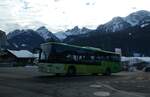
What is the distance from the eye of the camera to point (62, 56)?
31.7 meters

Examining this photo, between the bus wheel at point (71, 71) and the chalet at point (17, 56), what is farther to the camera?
the chalet at point (17, 56)

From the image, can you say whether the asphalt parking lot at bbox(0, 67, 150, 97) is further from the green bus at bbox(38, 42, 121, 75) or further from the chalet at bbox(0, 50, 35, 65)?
the chalet at bbox(0, 50, 35, 65)

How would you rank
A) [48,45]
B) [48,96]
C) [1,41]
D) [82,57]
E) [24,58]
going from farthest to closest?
[24,58] → [1,41] → [82,57] → [48,45] → [48,96]

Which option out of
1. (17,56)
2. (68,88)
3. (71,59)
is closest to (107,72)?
(71,59)

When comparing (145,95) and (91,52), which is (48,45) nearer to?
(91,52)

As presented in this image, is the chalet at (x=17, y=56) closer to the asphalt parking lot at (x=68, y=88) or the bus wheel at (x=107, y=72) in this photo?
the bus wheel at (x=107, y=72)

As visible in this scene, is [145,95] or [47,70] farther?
[47,70]

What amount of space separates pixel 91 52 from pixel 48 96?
1896cm

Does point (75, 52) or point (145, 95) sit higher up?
point (75, 52)

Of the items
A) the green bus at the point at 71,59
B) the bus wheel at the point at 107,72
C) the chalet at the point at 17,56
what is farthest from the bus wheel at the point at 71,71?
the chalet at the point at 17,56

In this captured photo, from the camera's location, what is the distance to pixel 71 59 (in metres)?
32.6

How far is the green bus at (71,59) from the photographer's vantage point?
31.2 metres

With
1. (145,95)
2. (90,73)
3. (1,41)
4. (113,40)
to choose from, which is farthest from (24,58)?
(145,95)

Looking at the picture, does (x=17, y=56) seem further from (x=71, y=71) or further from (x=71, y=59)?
(x=71, y=59)
